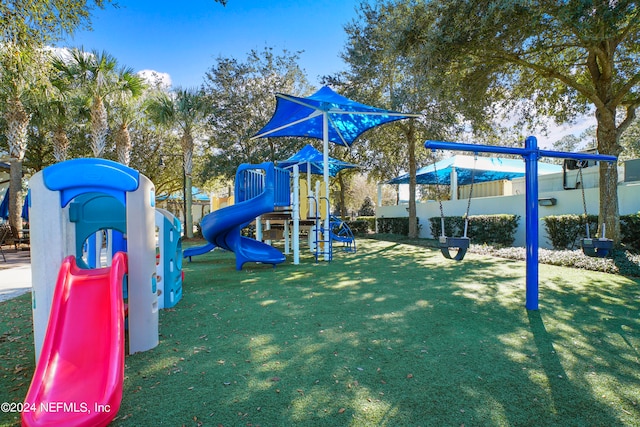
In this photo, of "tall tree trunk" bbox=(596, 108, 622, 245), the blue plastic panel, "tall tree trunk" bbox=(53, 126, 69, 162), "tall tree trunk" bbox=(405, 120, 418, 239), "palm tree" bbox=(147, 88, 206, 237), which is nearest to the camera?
the blue plastic panel

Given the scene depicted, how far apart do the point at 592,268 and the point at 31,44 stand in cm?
1166

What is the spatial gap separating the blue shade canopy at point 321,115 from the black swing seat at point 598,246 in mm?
4746

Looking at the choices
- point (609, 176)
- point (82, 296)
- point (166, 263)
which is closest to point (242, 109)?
point (166, 263)

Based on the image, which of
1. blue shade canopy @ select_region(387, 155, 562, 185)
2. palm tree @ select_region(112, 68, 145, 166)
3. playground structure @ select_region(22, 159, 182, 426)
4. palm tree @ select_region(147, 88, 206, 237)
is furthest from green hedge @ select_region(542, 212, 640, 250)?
palm tree @ select_region(112, 68, 145, 166)

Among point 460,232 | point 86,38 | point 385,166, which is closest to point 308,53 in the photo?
point 385,166

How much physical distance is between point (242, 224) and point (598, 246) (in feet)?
22.2

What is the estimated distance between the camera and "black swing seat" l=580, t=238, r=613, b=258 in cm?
543

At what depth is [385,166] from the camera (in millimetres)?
19094

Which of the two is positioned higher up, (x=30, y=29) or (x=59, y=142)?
(x=59, y=142)

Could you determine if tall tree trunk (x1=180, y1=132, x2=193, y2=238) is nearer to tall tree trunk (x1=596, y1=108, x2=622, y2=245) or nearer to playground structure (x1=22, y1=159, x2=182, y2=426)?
playground structure (x1=22, y1=159, x2=182, y2=426)

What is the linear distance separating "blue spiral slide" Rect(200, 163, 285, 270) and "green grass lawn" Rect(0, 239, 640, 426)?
2.27m

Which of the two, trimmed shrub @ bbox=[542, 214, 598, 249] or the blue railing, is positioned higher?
the blue railing

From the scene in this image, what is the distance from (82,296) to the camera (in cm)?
288

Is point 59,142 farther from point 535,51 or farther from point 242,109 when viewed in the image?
point 535,51
